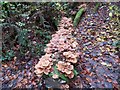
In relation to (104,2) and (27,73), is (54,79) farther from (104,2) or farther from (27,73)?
(104,2)

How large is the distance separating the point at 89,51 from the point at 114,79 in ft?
3.39

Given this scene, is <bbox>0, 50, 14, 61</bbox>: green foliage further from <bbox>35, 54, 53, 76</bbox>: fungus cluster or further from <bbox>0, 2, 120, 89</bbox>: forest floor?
<bbox>35, 54, 53, 76</bbox>: fungus cluster

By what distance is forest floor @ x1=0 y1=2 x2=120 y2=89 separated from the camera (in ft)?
10.2

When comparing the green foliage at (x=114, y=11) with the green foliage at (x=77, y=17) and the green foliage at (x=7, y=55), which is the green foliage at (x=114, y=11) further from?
the green foliage at (x=7, y=55)

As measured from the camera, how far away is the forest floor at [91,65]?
3117 mm

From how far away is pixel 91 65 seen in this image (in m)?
3.51

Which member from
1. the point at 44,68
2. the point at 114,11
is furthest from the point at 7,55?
the point at 114,11

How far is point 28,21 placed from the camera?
5352 millimetres

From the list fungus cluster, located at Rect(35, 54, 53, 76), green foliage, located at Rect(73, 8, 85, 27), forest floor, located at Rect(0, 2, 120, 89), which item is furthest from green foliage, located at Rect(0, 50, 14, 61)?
green foliage, located at Rect(73, 8, 85, 27)

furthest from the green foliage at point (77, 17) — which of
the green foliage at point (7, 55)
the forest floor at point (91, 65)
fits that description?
the green foliage at point (7, 55)

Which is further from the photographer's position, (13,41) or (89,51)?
(13,41)

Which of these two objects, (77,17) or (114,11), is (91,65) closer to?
(114,11)

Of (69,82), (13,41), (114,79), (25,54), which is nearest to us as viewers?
(69,82)

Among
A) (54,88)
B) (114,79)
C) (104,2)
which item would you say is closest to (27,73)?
Result: (54,88)
